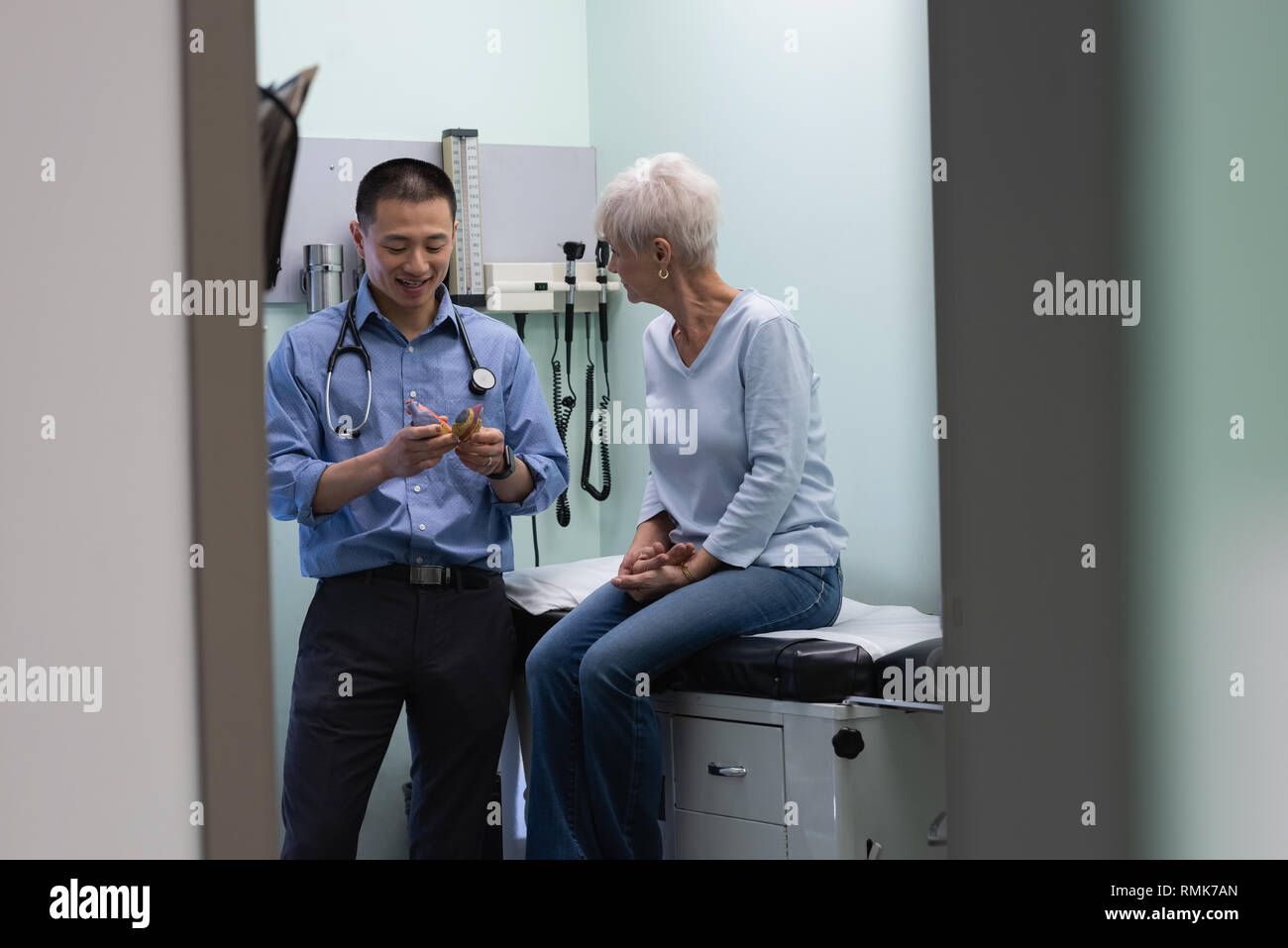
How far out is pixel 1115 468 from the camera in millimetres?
1296

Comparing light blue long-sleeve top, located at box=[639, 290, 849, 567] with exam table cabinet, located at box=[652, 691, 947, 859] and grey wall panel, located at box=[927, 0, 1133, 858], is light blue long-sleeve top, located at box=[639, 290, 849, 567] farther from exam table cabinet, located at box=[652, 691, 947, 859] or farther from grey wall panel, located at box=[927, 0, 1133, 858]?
grey wall panel, located at box=[927, 0, 1133, 858]

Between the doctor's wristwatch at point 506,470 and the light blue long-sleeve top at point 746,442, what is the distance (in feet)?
0.84

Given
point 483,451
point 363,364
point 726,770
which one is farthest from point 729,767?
point 363,364

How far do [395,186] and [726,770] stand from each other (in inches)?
44.2

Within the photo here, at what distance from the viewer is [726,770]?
2.05 m

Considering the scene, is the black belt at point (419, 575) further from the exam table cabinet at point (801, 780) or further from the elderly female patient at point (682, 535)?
the exam table cabinet at point (801, 780)

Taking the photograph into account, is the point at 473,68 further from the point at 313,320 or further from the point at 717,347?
the point at 717,347

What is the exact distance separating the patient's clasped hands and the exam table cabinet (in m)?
0.18

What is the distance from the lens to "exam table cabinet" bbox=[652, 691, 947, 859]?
74.9 inches

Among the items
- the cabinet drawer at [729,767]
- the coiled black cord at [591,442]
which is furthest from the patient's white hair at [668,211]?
Result: the coiled black cord at [591,442]

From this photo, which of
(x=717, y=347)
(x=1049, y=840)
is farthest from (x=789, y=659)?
(x=1049, y=840)

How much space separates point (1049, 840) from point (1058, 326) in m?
0.51

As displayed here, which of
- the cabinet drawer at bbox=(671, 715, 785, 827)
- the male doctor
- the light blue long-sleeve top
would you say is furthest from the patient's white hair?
the cabinet drawer at bbox=(671, 715, 785, 827)

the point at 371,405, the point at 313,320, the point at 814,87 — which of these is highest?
the point at 814,87
